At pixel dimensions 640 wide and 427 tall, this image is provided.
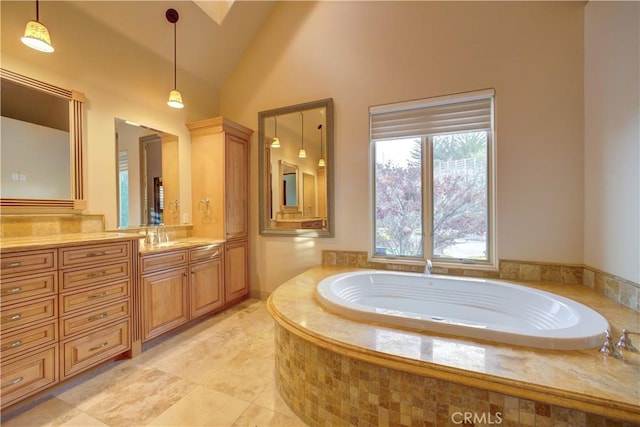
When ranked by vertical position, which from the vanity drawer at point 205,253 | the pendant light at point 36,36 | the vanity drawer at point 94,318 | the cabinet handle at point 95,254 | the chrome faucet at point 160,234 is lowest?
the vanity drawer at point 94,318

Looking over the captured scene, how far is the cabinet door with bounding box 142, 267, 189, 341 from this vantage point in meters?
2.09

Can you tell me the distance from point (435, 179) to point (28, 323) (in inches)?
123

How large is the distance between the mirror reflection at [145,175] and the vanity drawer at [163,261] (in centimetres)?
60

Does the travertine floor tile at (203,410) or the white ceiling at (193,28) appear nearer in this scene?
the travertine floor tile at (203,410)

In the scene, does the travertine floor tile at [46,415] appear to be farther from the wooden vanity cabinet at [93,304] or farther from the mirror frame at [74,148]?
the mirror frame at [74,148]

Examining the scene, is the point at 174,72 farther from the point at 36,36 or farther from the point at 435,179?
the point at 435,179

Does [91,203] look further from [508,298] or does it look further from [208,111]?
[508,298]

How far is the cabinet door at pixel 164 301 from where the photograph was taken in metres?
2.09

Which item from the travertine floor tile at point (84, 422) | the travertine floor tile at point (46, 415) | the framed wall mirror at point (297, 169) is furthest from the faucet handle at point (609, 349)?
the travertine floor tile at point (46, 415)

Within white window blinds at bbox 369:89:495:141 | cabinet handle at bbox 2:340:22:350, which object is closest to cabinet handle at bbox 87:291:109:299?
cabinet handle at bbox 2:340:22:350

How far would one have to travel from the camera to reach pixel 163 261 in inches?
88.0

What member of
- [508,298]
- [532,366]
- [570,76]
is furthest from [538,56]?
[532,366]

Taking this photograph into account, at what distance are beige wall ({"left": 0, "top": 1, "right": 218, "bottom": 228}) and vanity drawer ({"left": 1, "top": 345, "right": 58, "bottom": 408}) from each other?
3.69 ft

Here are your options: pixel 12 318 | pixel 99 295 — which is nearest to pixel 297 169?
pixel 99 295
